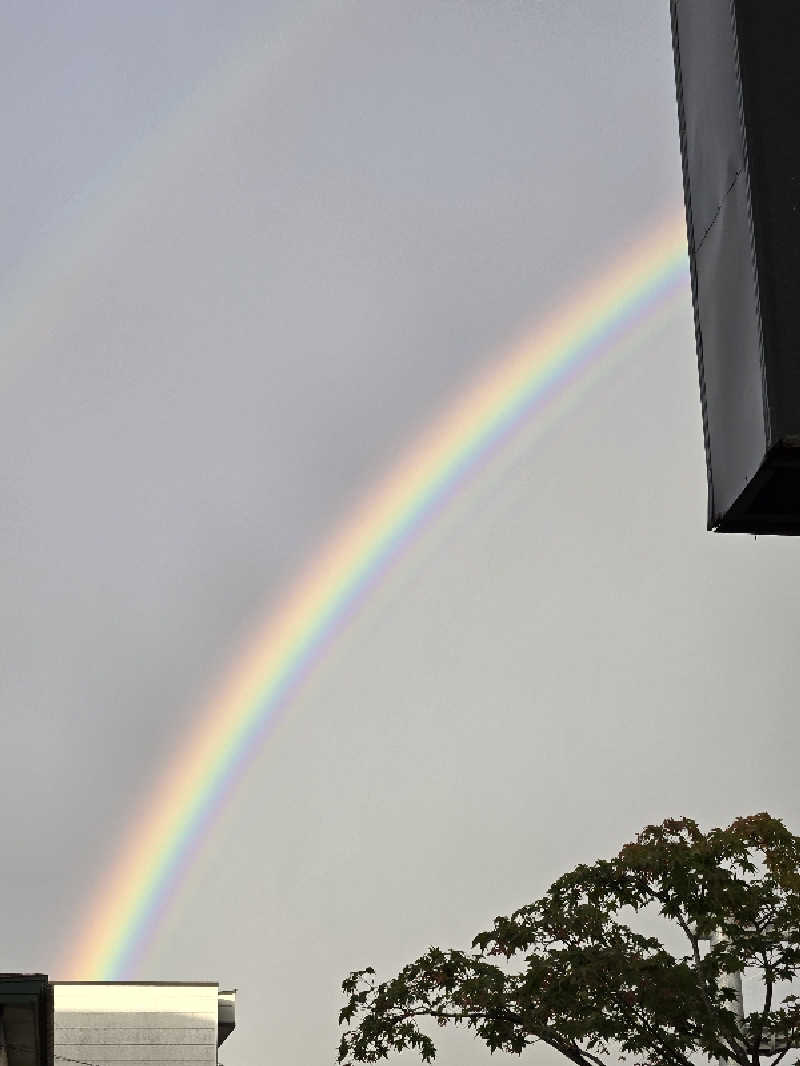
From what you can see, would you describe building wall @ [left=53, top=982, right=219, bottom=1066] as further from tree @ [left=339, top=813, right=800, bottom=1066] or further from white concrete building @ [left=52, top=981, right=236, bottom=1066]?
tree @ [left=339, top=813, right=800, bottom=1066]

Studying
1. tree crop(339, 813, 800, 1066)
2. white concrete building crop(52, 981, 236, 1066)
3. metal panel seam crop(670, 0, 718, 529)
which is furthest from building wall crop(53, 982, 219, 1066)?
metal panel seam crop(670, 0, 718, 529)

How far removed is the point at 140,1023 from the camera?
64375 mm

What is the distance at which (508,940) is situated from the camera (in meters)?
23.2

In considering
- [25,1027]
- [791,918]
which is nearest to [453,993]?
[791,918]

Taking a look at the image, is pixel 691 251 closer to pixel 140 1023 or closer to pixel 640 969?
pixel 640 969

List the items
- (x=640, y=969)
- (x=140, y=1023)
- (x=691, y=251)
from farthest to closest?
1. (x=140, y=1023)
2. (x=640, y=969)
3. (x=691, y=251)

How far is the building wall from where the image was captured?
63.4 metres

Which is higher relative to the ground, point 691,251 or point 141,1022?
point 141,1022

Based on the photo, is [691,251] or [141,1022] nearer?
[691,251]

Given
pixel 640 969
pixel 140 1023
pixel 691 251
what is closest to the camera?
pixel 691 251

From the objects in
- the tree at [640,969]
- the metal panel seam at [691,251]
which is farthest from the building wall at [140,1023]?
the metal panel seam at [691,251]

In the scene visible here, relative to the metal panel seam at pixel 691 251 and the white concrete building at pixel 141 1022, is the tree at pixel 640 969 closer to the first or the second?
the metal panel seam at pixel 691 251

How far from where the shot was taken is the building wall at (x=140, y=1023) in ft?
208

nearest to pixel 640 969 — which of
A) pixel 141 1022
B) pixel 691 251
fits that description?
pixel 691 251
